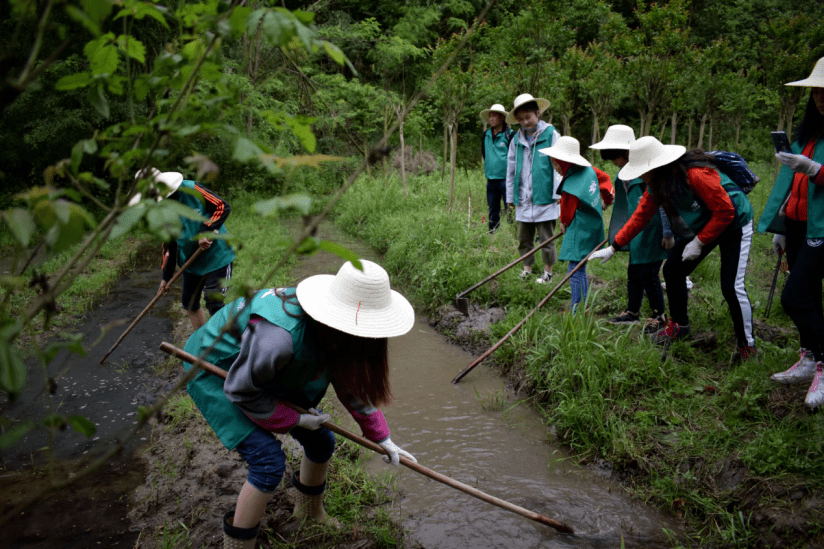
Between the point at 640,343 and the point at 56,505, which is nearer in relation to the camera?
the point at 56,505

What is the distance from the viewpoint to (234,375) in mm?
2012

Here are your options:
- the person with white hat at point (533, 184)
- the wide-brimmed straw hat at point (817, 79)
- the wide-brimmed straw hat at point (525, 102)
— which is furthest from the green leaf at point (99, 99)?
the wide-brimmed straw hat at point (525, 102)

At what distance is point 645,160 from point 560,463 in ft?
7.01

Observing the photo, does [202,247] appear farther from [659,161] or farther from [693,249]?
[693,249]

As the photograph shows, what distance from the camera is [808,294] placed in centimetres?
296

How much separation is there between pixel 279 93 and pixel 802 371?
14414 millimetres

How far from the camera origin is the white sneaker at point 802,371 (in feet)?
10.5

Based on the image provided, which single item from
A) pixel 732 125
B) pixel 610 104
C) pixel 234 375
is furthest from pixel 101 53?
pixel 732 125

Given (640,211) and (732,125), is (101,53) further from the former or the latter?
(732,125)

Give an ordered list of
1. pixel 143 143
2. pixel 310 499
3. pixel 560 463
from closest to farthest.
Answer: pixel 143 143 < pixel 310 499 < pixel 560 463

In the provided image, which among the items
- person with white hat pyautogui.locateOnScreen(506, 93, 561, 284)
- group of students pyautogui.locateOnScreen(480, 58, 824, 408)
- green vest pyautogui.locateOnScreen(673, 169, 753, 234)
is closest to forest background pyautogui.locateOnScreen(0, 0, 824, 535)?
group of students pyautogui.locateOnScreen(480, 58, 824, 408)

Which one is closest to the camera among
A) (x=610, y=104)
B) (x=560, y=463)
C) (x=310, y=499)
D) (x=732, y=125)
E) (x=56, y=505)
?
(x=310, y=499)

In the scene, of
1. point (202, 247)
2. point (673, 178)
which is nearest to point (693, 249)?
point (673, 178)

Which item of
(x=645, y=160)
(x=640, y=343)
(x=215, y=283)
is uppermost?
(x=645, y=160)
